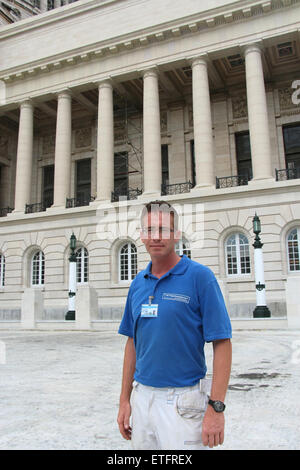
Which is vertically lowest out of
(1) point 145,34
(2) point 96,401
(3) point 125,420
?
(2) point 96,401

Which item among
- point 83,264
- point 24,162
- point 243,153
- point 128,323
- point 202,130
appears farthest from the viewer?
point 24,162

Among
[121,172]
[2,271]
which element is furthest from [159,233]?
[121,172]

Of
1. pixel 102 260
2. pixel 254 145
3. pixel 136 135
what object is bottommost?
pixel 102 260

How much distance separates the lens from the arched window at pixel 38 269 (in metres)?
31.4

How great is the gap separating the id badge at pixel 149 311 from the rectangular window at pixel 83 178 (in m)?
34.4

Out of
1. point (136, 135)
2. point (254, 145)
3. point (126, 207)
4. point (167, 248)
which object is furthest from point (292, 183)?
point (167, 248)

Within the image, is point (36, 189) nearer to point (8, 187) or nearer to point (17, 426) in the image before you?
point (8, 187)

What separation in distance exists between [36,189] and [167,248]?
37.0 m

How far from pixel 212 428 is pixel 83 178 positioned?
35759 mm

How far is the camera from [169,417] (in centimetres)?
234

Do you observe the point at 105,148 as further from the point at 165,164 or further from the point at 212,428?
the point at 212,428

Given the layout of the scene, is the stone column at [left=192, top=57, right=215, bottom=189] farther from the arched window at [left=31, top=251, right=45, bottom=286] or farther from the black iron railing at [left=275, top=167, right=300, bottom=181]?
the arched window at [left=31, top=251, right=45, bottom=286]
